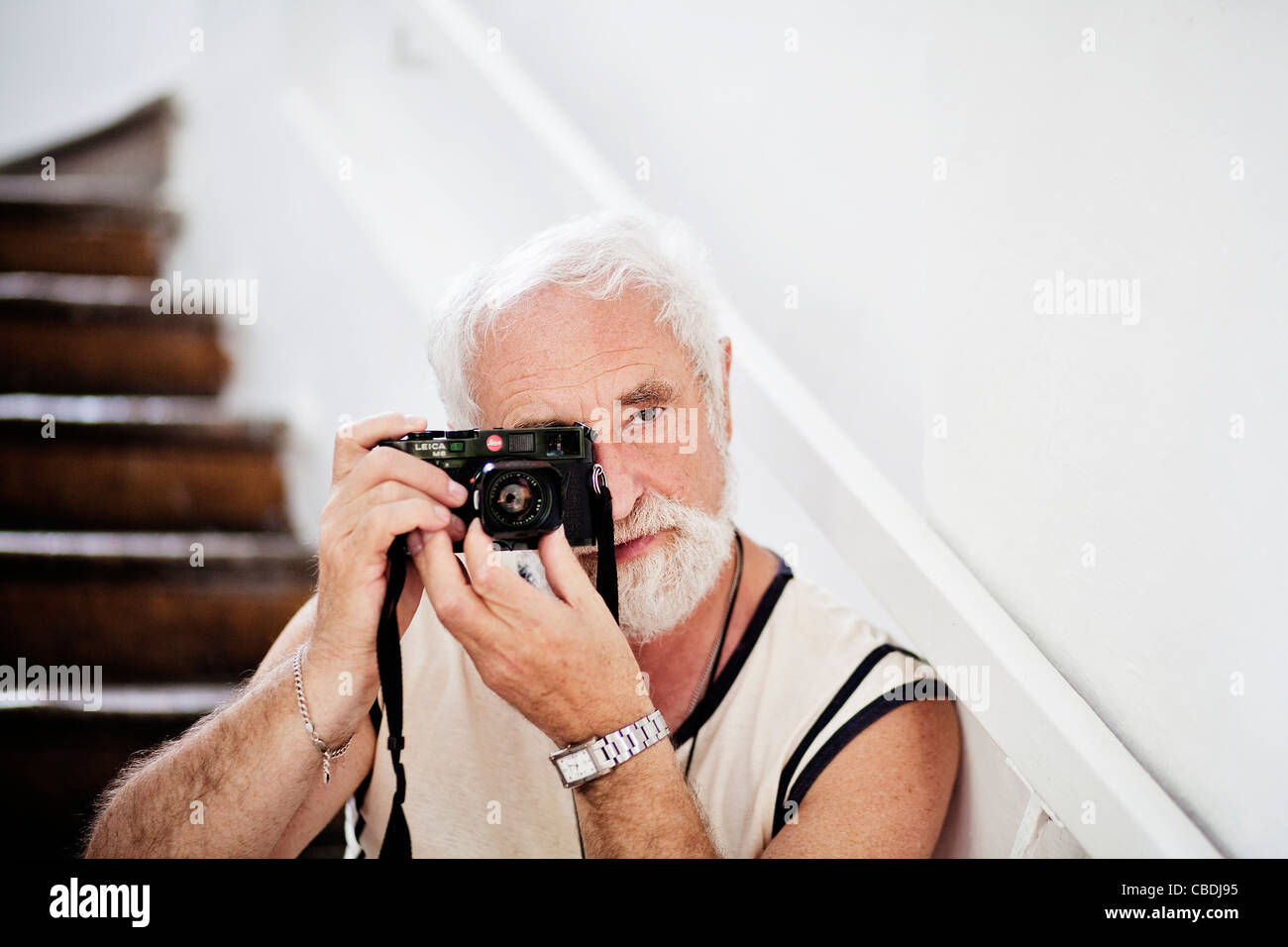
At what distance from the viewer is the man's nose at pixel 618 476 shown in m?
0.93

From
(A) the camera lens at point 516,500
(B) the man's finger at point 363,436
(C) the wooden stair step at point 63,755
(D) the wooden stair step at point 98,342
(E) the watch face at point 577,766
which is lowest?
(C) the wooden stair step at point 63,755

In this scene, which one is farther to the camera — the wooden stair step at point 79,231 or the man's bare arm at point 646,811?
the wooden stair step at point 79,231

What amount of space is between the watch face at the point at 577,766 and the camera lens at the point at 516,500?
213mm

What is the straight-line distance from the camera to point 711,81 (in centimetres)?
127

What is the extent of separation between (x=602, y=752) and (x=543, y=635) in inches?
4.7

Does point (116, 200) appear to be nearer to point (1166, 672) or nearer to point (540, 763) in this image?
point (540, 763)

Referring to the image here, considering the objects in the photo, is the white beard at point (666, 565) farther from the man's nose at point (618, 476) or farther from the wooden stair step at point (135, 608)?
the wooden stair step at point (135, 608)

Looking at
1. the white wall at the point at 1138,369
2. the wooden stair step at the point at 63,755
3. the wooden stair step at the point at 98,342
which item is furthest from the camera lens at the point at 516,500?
the wooden stair step at the point at 98,342

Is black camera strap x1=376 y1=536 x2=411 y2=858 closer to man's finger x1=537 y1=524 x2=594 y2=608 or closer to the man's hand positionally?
the man's hand

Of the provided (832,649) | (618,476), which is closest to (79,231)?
(618,476)

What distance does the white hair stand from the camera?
972 mm
